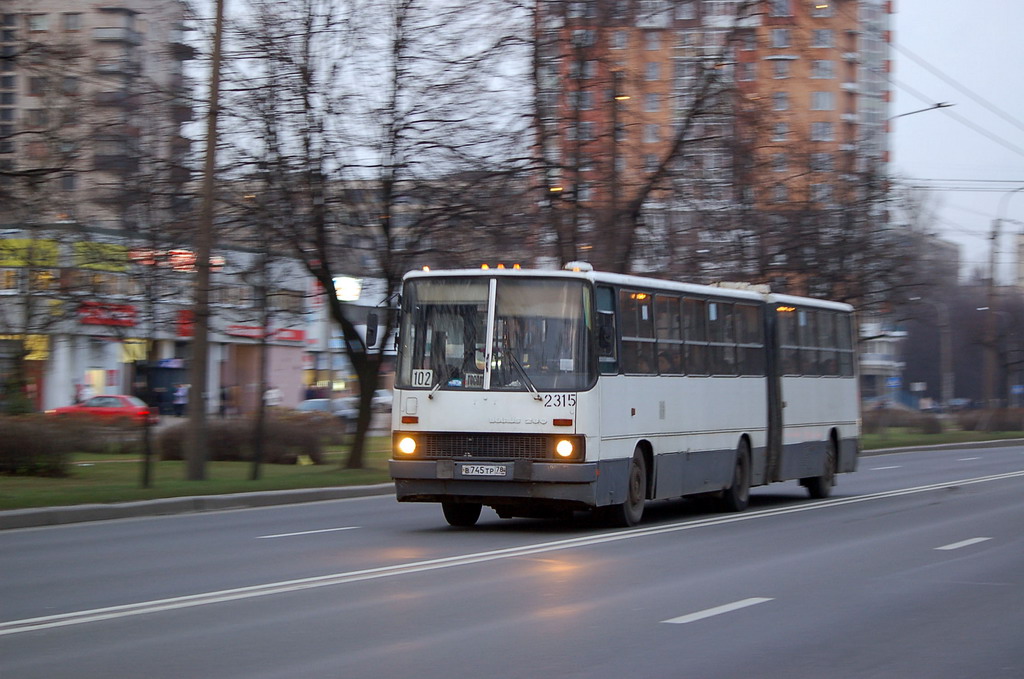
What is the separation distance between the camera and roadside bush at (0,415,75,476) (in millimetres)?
23703

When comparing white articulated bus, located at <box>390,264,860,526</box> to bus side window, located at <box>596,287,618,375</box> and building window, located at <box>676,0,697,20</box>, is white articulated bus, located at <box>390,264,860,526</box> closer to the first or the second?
bus side window, located at <box>596,287,618,375</box>

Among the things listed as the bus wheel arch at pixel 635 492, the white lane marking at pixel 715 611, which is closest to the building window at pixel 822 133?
the bus wheel arch at pixel 635 492

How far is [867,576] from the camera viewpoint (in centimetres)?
1175

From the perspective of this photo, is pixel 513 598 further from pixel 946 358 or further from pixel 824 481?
pixel 946 358

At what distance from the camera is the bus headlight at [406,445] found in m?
15.6

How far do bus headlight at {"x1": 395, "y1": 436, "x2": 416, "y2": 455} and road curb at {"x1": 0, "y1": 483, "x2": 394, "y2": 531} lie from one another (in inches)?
174

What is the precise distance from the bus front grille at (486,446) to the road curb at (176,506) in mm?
4698

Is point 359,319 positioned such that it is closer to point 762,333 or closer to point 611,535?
point 762,333

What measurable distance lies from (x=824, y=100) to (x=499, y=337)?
8511cm

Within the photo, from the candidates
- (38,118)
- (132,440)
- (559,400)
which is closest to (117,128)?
(38,118)

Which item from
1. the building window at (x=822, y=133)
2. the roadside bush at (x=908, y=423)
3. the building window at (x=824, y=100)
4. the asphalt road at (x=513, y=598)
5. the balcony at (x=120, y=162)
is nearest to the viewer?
the asphalt road at (x=513, y=598)

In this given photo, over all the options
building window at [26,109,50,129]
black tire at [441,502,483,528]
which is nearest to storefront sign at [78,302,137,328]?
building window at [26,109,50,129]

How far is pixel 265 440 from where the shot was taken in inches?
1181

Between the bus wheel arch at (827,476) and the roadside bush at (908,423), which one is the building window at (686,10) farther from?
the roadside bush at (908,423)
